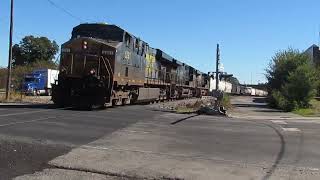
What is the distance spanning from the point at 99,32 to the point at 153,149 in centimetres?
1572

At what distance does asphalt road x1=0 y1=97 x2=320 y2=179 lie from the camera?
1034 cm

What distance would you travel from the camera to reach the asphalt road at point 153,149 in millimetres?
10336

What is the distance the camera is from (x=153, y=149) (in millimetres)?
13000

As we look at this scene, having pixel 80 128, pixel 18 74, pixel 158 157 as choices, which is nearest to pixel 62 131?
pixel 80 128

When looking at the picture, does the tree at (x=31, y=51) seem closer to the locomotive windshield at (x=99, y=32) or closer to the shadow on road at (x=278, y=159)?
the locomotive windshield at (x=99, y=32)

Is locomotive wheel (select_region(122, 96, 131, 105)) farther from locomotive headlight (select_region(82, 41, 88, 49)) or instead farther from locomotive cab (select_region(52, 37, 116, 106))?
locomotive headlight (select_region(82, 41, 88, 49))

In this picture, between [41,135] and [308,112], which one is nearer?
[41,135]

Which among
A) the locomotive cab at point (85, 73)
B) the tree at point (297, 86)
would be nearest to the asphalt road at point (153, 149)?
the locomotive cab at point (85, 73)

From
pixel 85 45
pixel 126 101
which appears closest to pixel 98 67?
pixel 85 45

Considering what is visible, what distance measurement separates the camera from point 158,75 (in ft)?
136

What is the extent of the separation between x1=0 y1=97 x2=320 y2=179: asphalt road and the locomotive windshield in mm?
9285

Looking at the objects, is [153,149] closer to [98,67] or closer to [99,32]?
[98,67]

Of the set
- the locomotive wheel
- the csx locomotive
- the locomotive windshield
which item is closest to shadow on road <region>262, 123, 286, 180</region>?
the csx locomotive

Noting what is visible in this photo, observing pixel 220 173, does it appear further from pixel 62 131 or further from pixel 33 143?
pixel 62 131
